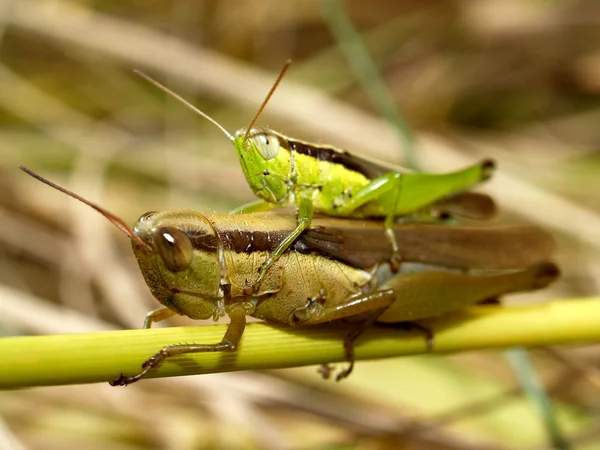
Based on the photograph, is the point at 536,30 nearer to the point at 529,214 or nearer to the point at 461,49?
the point at 461,49

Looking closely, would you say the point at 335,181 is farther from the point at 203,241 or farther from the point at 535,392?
the point at 535,392

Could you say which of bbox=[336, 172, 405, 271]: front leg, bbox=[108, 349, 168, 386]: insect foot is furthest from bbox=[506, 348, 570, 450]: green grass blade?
bbox=[108, 349, 168, 386]: insect foot

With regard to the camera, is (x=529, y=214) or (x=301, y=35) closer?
(x=529, y=214)

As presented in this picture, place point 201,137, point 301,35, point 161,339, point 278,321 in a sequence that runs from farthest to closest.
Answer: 1. point 301,35
2. point 201,137
3. point 278,321
4. point 161,339

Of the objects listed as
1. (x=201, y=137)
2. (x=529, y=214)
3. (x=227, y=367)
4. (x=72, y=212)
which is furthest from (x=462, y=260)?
(x=201, y=137)

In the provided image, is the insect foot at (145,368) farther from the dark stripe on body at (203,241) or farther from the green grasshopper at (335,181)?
the green grasshopper at (335,181)

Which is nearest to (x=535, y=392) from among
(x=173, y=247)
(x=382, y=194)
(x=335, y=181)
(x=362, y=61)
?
(x=382, y=194)
